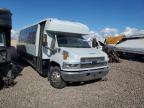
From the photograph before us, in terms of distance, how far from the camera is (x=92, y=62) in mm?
8445

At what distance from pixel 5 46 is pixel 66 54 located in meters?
2.42

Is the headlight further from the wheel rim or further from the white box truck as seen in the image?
the wheel rim

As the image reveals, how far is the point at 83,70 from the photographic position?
8.18 m

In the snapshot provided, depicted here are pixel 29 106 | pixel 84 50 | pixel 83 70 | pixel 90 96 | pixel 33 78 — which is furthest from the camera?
pixel 33 78

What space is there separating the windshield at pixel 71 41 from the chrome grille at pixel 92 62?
3.77 ft

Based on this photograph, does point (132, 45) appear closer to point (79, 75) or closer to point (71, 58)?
point (79, 75)

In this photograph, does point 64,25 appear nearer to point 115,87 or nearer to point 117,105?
point 115,87

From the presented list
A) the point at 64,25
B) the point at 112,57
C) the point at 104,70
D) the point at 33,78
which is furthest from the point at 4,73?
the point at 112,57

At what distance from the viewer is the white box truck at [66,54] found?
8.06 m

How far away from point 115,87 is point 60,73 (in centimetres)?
246

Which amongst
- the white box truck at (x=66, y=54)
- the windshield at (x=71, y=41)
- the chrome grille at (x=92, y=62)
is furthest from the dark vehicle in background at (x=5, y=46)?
the chrome grille at (x=92, y=62)

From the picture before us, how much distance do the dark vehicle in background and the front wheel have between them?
1.76 meters

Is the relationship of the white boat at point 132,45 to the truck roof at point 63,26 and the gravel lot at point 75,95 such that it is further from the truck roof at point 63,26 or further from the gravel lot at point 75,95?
the truck roof at point 63,26

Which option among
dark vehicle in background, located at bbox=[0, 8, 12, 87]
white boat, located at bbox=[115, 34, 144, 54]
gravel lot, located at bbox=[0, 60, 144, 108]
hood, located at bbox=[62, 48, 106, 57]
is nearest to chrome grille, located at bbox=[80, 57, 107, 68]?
hood, located at bbox=[62, 48, 106, 57]
